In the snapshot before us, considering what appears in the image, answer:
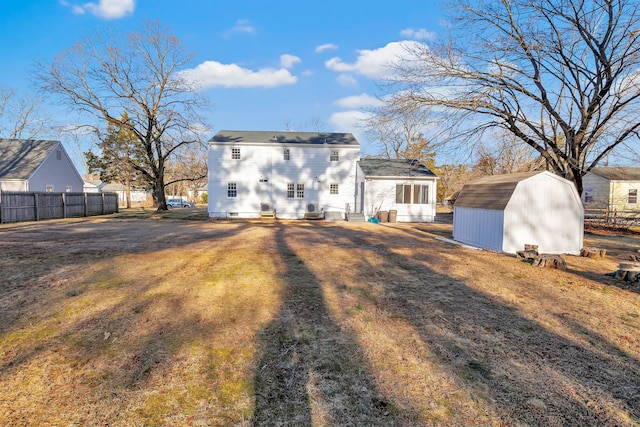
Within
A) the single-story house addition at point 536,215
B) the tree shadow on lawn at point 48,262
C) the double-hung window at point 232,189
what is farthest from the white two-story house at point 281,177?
the single-story house addition at point 536,215

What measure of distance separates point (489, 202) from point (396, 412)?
922cm

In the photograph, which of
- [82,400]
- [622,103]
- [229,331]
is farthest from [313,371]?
[622,103]

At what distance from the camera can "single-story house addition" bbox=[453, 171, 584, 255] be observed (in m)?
9.57

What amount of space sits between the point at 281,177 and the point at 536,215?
16.0 metres

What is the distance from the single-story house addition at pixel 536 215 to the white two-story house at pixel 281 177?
13285mm

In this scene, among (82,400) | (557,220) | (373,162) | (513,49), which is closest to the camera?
(82,400)

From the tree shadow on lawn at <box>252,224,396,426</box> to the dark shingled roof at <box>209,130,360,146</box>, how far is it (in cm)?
1905

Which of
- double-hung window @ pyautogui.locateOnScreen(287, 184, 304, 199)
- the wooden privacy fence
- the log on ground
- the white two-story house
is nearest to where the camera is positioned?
the log on ground

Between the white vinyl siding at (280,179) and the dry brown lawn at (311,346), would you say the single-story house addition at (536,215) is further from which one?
the white vinyl siding at (280,179)

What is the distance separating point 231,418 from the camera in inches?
102

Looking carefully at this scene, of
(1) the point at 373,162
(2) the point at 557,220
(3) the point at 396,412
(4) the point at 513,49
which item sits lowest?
(3) the point at 396,412

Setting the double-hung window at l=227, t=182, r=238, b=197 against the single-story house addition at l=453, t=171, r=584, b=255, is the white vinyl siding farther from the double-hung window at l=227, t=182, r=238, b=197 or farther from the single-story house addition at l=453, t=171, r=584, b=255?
the single-story house addition at l=453, t=171, r=584, b=255

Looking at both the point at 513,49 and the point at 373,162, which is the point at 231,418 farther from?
the point at 373,162

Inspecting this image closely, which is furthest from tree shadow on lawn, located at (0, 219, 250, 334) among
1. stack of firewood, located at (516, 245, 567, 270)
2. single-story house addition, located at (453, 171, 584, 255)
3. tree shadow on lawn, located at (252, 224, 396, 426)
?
stack of firewood, located at (516, 245, 567, 270)
